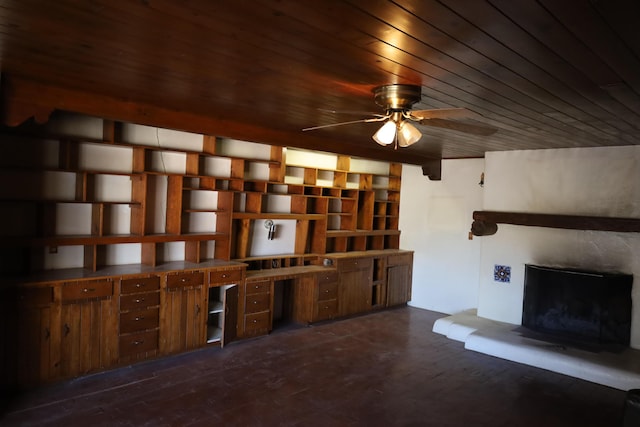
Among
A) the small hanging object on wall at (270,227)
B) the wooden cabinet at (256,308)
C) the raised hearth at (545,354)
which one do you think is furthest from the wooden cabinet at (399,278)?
the wooden cabinet at (256,308)

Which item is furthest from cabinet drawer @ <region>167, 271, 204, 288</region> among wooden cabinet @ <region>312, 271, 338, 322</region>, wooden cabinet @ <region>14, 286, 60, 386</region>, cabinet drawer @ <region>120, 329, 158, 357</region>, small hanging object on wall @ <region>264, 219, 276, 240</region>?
wooden cabinet @ <region>312, 271, 338, 322</region>

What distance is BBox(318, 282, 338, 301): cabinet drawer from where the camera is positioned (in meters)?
6.20

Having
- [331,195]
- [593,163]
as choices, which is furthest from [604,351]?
[331,195]

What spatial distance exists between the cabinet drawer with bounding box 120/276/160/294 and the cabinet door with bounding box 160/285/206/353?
15cm

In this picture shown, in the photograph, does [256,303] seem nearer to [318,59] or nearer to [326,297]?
[326,297]

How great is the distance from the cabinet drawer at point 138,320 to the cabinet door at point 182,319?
9 cm

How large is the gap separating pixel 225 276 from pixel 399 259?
3.39 metres

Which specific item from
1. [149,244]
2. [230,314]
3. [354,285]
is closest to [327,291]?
[354,285]

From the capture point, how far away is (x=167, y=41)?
2.27 metres

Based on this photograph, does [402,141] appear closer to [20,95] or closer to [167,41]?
[167,41]

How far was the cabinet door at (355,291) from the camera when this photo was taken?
6551 mm

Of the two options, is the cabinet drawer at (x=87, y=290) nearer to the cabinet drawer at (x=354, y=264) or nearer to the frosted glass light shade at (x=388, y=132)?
the frosted glass light shade at (x=388, y=132)

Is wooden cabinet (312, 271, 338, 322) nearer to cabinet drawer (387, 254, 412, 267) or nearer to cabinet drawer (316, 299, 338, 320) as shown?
cabinet drawer (316, 299, 338, 320)

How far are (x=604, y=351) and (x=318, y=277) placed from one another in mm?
3431
